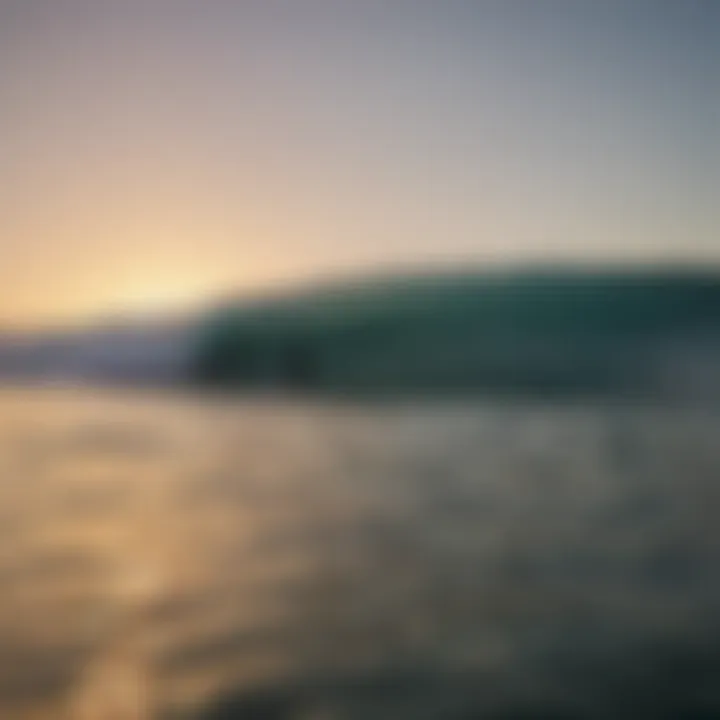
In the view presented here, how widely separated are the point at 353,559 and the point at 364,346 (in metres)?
0.24

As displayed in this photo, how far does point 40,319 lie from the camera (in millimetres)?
1013

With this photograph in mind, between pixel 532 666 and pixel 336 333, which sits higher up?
pixel 336 333

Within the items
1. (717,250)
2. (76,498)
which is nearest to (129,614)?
(76,498)

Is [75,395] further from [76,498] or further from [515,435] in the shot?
[515,435]

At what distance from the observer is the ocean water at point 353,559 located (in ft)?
3.05

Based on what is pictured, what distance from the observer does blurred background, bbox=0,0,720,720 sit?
95 cm

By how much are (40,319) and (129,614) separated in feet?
1.13

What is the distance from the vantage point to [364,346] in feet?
3.34

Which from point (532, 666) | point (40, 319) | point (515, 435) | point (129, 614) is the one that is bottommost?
point (532, 666)

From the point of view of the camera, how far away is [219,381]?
39.7 inches

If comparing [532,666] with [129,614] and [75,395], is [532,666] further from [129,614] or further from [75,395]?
[75,395]

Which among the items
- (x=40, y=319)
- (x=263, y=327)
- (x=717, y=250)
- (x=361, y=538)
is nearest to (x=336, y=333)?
(x=263, y=327)

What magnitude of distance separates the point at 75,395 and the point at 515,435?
1.63 feet

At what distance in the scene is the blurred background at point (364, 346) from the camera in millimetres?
954
